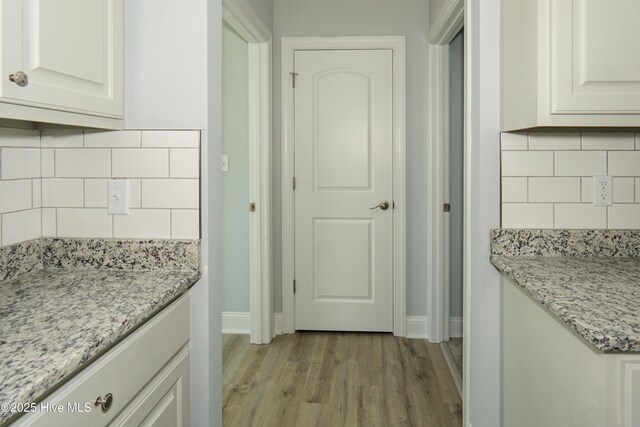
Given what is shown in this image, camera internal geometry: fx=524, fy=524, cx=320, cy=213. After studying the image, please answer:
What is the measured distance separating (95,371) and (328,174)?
2.67 metres

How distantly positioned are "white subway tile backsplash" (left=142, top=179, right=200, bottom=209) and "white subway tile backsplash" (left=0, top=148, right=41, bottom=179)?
36 cm

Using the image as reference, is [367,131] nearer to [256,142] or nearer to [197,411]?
[256,142]

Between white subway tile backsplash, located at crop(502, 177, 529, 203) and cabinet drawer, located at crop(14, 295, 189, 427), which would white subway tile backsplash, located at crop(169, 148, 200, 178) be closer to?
cabinet drawer, located at crop(14, 295, 189, 427)

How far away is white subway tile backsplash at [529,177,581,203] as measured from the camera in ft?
6.15

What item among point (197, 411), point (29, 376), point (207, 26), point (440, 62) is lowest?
point (197, 411)

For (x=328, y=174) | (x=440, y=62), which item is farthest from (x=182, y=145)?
(x=440, y=62)

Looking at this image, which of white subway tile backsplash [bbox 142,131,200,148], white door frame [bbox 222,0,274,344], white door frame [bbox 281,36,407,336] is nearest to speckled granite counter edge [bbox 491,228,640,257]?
white subway tile backsplash [bbox 142,131,200,148]

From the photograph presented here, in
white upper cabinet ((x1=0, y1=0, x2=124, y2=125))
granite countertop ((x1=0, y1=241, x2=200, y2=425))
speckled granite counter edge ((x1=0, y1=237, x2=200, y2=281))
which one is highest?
white upper cabinet ((x1=0, y1=0, x2=124, y2=125))

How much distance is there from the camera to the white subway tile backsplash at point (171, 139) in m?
1.75

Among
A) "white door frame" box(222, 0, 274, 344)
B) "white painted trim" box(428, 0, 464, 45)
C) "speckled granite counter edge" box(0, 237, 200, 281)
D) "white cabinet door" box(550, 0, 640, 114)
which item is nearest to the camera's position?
"white cabinet door" box(550, 0, 640, 114)

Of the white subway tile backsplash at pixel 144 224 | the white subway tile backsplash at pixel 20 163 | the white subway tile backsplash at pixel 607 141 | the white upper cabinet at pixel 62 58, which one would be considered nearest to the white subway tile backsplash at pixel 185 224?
the white subway tile backsplash at pixel 144 224

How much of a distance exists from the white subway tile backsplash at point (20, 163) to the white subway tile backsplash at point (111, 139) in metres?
0.17

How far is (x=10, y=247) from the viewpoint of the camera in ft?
5.24

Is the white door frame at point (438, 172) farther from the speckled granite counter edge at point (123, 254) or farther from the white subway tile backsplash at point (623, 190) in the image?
the speckled granite counter edge at point (123, 254)
